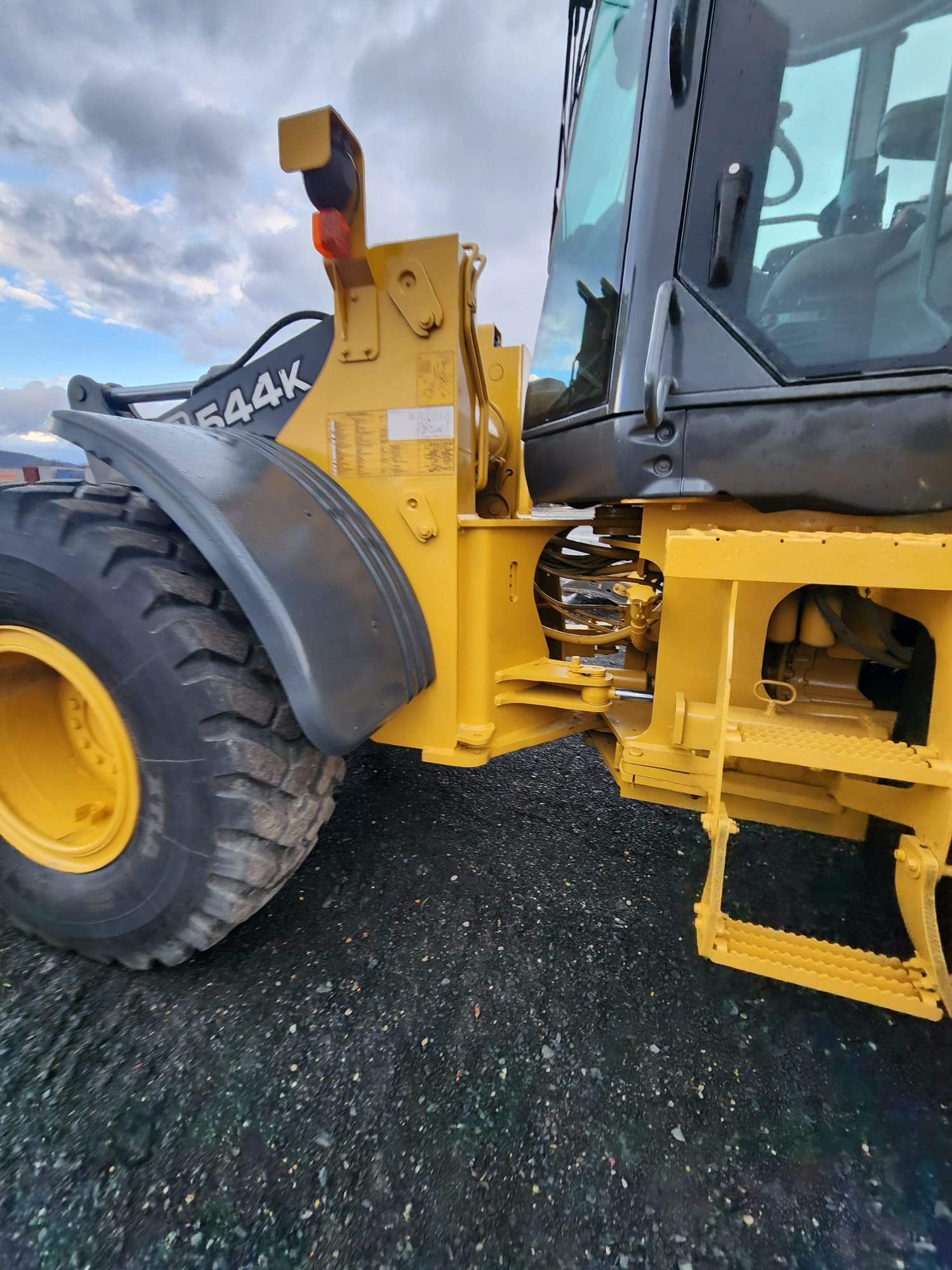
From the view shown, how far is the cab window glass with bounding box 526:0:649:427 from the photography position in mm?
1488

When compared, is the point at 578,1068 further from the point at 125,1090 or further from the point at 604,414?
the point at 604,414

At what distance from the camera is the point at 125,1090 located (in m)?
1.31

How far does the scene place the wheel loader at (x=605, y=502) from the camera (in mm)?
1197

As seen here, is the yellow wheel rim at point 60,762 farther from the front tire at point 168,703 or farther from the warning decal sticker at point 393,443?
the warning decal sticker at point 393,443

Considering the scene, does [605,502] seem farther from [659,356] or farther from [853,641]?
[853,641]

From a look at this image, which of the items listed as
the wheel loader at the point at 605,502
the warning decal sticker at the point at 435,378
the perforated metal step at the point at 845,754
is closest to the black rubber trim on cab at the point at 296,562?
the wheel loader at the point at 605,502

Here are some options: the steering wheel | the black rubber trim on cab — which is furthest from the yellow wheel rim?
the steering wheel

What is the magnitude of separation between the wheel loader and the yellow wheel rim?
0.01 m

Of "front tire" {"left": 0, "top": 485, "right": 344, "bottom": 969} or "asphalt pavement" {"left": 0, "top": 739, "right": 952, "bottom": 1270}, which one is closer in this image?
"asphalt pavement" {"left": 0, "top": 739, "right": 952, "bottom": 1270}

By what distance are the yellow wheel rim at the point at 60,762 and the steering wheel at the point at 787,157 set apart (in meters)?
1.96

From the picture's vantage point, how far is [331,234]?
1419mm

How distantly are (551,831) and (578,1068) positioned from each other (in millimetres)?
987

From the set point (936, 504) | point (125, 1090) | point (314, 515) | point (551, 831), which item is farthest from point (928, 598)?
point (125, 1090)

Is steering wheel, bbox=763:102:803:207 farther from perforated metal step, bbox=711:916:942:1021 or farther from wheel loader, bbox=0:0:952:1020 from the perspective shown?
perforated metal step, bbox=711:916:942:1021
